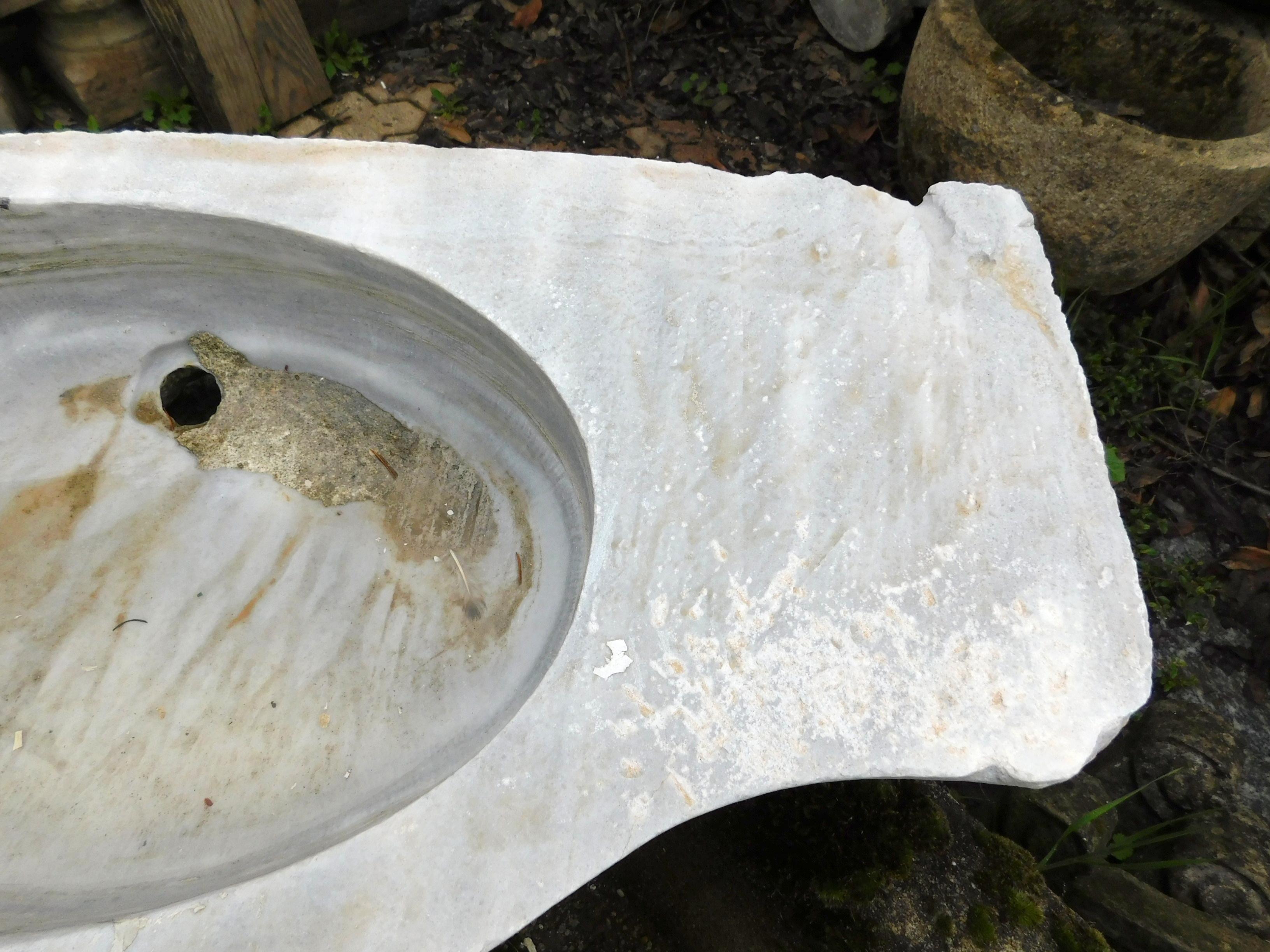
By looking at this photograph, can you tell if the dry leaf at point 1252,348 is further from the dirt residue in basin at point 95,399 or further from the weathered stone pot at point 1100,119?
the dirt residue in basin at point 95,399

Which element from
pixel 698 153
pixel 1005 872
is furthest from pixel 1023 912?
pixel 698 153

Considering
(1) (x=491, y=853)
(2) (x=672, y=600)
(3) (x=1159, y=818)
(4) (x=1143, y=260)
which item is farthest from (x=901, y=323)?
(3) (x=1159, y=818)

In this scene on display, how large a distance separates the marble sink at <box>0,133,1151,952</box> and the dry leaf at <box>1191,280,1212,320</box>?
1.52m

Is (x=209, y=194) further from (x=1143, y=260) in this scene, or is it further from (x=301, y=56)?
(x=1143, y=260)

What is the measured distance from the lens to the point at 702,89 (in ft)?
8.50

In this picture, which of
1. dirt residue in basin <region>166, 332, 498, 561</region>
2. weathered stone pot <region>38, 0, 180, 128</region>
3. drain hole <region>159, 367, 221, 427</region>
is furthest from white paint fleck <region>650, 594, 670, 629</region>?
weathered stone pot <region>38, 0, 180, 128</region>

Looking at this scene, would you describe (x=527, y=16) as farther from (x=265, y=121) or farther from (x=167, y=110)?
(x=167, y=110)

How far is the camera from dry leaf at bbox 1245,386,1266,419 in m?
2.21

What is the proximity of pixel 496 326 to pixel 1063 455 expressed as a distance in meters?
0.81

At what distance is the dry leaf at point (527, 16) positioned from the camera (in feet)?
8.54

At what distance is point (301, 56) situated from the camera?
2240 millimetres

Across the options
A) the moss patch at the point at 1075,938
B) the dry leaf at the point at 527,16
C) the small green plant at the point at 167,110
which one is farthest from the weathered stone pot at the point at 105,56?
the moss patch at the point at 1075,938

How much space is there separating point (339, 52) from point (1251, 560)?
305 cm

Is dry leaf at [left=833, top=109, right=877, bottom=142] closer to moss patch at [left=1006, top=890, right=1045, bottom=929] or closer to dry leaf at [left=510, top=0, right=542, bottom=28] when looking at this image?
dry leaf at [left=510, top=0, right=542, bottom=28]
